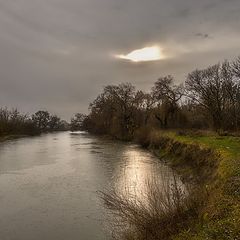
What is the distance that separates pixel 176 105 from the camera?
60.7 metres

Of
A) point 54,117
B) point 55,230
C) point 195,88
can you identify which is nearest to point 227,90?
point 195,88

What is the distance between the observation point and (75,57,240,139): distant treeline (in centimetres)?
4925

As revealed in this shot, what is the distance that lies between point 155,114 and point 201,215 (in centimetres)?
5325

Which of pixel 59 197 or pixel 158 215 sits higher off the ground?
pixel 158 215

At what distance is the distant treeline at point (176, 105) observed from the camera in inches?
1939

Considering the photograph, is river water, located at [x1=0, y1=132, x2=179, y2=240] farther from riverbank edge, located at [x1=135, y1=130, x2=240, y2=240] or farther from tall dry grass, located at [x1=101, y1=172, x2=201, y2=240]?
riverbank edge, located at [x1=135, y1=130, x2=240, y2=240]

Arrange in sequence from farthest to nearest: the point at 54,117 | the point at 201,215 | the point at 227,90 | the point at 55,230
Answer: the point at 54,117
the point at 227,90
the point at 55,230
the point at 201,215

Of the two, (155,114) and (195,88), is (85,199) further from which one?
(155,114)

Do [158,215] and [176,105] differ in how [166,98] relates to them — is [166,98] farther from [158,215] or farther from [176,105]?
[158,215]

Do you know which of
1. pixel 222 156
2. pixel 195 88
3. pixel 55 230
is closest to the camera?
pixel 55 230

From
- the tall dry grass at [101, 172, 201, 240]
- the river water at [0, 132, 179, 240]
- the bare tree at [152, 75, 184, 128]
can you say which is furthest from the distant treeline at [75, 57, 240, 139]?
the tall dry grass at [101, 172, 201, 240]

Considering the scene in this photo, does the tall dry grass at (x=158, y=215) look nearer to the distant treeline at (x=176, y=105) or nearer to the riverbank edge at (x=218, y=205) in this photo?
the riverbank edge at (x=218, y=205)

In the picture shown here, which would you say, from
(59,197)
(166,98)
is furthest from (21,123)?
(59,197)

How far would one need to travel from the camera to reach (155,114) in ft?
206
